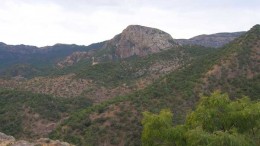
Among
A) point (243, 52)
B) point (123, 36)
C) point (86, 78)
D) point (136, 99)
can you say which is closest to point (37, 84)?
point (86, 78)

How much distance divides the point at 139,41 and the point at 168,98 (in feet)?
270

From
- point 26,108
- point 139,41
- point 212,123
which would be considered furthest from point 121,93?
point 139,41

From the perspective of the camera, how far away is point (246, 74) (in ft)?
202

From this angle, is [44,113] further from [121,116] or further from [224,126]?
[224,126]

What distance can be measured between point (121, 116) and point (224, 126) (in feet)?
89.7

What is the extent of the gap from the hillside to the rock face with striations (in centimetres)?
6546

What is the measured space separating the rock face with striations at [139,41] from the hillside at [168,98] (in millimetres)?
65464

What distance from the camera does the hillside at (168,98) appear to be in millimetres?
54219

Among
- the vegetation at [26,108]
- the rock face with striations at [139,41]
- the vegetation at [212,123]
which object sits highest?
the rock face with striations at [139,41]

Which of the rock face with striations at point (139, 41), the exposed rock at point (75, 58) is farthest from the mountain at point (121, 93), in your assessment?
the exposed rock at point (75, 58)

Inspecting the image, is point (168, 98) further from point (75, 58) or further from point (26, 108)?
point (75, 58)

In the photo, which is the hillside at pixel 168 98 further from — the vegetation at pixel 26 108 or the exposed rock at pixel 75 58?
the exposed rock at pixel 75 58

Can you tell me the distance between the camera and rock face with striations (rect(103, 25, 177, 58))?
13338 centimetres

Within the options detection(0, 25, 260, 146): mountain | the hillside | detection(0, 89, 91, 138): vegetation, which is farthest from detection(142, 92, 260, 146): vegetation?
detection(0, 89, 91, 138): vegetation
